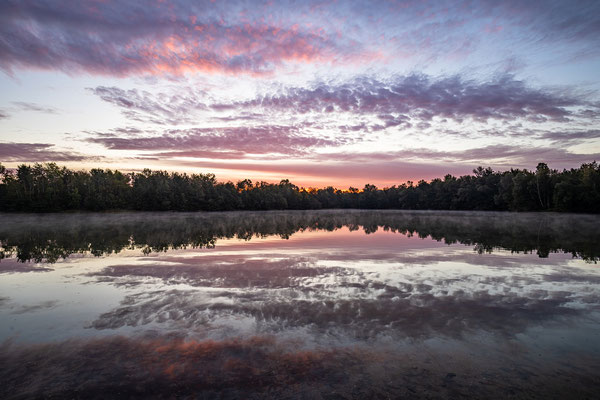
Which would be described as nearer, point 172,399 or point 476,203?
point 172,399

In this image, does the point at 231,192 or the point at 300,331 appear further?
the point at 231,192

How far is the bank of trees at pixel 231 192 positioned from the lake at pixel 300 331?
9289 cm

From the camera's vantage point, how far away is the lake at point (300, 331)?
239 inches

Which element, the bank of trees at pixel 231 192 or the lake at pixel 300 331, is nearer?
the lake at pixel 300 331

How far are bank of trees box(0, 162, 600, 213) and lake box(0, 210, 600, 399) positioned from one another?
9289 centimetres

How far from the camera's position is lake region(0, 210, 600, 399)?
6062mm

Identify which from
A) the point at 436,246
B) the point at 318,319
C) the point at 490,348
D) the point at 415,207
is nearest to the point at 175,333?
the point at 318,319

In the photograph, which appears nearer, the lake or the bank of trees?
the lake

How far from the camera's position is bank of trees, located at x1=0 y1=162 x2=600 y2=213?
298 feet

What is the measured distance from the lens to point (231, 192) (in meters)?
138

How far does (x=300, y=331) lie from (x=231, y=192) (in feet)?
437

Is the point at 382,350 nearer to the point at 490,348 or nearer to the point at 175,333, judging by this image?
the point at 490,348

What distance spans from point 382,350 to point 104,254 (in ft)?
69.8

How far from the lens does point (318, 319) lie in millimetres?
9438
